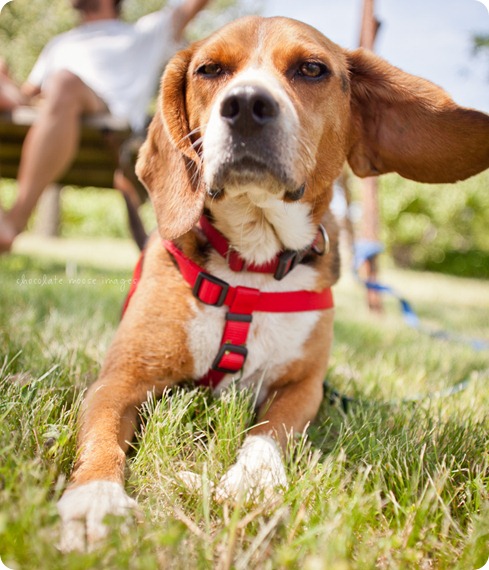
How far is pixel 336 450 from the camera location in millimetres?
1698

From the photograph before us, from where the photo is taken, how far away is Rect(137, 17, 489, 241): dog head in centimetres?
185

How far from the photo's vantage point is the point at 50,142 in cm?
461

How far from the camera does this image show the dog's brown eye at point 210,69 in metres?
2.19

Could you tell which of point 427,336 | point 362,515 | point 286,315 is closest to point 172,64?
point 286,315

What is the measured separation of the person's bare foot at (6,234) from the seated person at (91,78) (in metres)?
0.27

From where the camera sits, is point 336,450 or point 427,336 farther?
point 427,336

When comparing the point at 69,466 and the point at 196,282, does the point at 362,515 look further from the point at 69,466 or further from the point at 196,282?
the point at 196,282

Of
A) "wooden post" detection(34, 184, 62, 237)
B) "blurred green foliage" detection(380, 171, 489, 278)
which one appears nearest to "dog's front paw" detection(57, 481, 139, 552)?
"wooden post" detection(34, 184, 62, 237)

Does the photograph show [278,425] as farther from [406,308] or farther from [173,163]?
[406,308]

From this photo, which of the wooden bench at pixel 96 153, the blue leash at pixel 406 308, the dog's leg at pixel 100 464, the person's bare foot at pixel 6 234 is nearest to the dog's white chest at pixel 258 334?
the dog's leg at pixel 100 464

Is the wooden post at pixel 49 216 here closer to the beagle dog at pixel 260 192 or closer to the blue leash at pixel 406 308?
the blue leash at pixel 406 308

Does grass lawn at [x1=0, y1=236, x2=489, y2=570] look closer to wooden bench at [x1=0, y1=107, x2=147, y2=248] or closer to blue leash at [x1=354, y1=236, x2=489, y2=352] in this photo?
blue leash at [x1=354, y1=236, x2=489, y2=352]

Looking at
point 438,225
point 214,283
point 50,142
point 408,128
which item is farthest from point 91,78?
point 438,225

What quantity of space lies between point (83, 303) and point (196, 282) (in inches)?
79.8
